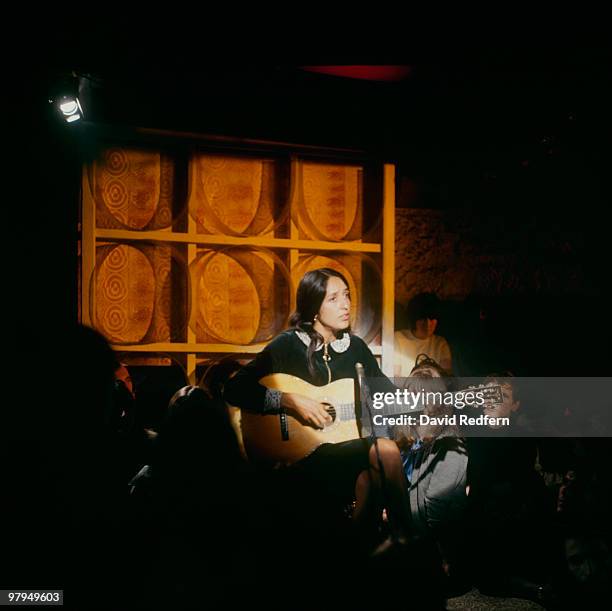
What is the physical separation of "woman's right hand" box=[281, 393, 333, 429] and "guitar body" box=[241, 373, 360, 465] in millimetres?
37

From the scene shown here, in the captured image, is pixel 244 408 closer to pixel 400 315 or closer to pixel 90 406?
pixel 90 406

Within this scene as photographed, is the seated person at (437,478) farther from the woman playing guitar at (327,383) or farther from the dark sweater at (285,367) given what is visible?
the dark sweater at (285,367)

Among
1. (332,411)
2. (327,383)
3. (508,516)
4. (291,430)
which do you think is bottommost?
(508,516)

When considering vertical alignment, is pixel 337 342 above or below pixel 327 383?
above

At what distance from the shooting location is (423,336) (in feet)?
18.4

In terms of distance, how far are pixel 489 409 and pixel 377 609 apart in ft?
6.20

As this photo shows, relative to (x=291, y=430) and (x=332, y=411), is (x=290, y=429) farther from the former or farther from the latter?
(x=332, y=411)

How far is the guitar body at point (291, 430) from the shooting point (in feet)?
15.4

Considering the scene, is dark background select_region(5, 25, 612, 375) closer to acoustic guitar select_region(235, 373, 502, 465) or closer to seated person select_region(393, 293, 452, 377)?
seated person select_region(393, 293, 452, 377)

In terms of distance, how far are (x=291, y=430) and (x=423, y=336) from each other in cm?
171

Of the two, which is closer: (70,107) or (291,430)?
(70,107)

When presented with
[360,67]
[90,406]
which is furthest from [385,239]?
[90,406]

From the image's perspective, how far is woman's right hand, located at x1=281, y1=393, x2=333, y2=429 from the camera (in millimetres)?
4664

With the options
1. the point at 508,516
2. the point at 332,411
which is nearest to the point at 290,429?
the point at 332,411
